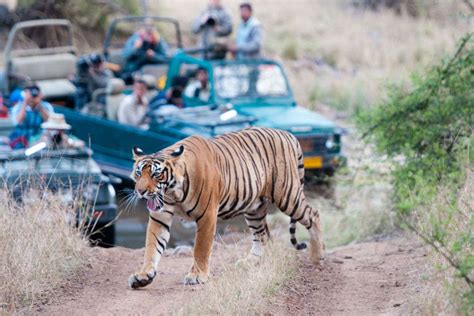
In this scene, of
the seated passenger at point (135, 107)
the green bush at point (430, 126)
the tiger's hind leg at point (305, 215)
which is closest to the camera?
the tiger's hind leg at point (305, 215)

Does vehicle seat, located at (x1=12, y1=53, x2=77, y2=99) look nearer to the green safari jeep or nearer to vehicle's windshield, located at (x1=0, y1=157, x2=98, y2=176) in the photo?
the green safari jeep

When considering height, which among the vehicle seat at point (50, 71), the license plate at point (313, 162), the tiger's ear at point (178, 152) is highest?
the tiger's ear at point (178, 152)

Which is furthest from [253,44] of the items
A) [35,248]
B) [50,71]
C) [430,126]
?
[35,248]

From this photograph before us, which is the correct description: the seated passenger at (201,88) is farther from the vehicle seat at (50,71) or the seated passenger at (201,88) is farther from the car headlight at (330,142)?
the vehicle seat at (50,71)

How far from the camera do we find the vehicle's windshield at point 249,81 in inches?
523

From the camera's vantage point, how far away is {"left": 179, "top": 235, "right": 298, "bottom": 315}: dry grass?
6.28 metres

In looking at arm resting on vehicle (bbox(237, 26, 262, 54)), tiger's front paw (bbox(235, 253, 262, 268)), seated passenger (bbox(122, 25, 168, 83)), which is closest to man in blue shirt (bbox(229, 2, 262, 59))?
arm resting on vehicle (bbox(237, 26, 262, 54))

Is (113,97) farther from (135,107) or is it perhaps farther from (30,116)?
(30,116)

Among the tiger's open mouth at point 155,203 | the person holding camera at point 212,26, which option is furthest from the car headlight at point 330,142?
the tiger's open mouth at point 155,203

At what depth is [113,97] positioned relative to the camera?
13953 millimetres

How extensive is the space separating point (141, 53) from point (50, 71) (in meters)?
1.54

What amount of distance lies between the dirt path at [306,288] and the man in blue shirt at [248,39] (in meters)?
6.11

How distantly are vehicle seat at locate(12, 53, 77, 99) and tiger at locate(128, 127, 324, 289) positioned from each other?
765 cm

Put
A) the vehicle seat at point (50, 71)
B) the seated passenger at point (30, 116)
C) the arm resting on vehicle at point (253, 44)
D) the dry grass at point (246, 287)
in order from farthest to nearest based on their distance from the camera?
the vehicle seat at point (50, 71) < the arm resting on vehicle at point (253, 44) < the seated passenger at point (30, 116) < the dry grass at point (246, 287)
